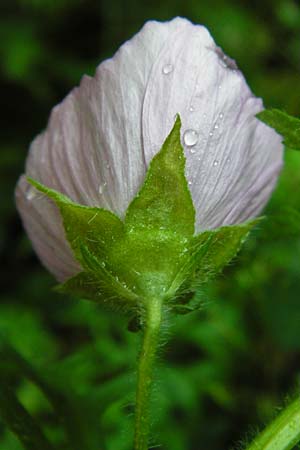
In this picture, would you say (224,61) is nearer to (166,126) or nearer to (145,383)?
(166,126)

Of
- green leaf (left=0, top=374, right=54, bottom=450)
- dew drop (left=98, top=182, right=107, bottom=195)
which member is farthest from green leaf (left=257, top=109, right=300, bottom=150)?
green leaf (left=0, top=374, right=54, bottom=450)

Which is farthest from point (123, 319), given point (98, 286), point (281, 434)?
point (281, 434)

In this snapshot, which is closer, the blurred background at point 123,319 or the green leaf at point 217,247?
the green leaf at point 217,247

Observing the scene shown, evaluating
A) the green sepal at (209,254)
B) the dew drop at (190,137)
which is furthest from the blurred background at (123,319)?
the dew drop at (190,137)

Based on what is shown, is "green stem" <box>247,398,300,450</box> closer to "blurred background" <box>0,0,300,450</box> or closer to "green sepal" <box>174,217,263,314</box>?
"blurred background" <box>0,0,300,450</box>

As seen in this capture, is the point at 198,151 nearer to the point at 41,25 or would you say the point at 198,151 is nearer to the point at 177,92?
the point at 177,92

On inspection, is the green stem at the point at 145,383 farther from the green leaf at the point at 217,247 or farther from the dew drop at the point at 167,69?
the dew drop at the point at 167,69

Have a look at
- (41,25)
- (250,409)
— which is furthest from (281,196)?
(41,25)
